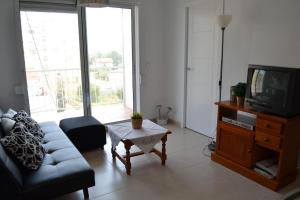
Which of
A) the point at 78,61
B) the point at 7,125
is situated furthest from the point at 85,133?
the point at 78,61

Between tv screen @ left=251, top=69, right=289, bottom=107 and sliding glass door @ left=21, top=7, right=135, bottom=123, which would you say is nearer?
tv screen @ left=251, top=69, right=289, bottom=107

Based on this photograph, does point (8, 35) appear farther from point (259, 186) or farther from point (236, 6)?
point (259, 186)

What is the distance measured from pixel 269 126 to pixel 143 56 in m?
2.69

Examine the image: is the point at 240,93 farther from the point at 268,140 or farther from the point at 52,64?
the point at 52,64

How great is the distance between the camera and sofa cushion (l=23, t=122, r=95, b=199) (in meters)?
2.03

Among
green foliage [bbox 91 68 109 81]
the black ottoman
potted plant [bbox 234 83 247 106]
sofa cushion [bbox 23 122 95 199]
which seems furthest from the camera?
green foliage [bbox 91 68 109 81]

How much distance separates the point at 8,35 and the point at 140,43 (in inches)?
82.1

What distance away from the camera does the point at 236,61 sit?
3350mm

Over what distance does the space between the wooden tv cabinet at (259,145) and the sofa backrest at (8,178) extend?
2249mm

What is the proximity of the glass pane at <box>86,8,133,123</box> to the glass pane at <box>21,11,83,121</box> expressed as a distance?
10.8 inches

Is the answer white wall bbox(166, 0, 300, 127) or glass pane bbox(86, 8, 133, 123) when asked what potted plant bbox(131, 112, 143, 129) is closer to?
white wall bbox(166, 0, 300, 127)

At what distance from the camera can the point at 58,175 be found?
83.9 inches

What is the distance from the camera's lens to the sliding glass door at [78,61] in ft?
12.5

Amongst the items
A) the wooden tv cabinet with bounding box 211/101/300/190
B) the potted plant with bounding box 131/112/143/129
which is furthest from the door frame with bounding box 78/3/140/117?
the wooden tv cabinet with bounding box 211/101/300/190
